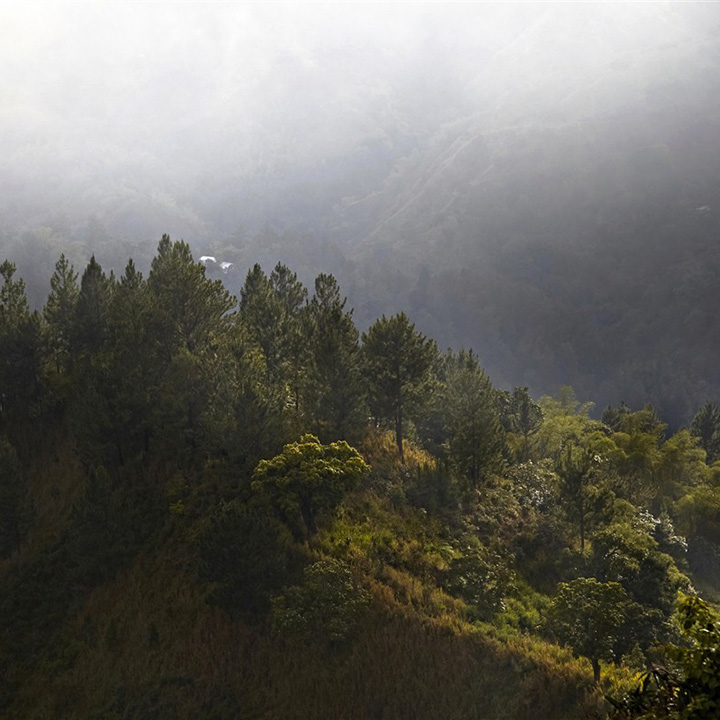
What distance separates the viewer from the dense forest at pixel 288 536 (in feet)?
95.3

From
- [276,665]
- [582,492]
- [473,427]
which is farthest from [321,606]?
[582,492]

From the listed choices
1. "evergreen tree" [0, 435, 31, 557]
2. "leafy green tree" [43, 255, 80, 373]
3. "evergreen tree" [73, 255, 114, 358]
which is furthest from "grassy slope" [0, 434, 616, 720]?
"leafy green tree" [43, 255, 80, 373]

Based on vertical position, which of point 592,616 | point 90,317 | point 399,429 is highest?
point 90,317

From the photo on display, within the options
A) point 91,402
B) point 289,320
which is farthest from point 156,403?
point 289,320

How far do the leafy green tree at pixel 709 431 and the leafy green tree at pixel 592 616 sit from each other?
268ft

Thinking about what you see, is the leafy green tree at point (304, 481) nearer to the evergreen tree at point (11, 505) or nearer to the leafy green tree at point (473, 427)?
the leafy green tree at point (473, 427)

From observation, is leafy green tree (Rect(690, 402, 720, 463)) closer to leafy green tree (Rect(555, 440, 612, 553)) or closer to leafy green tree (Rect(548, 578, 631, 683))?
leafy green tree (Rect(555, 440, 612, 553))

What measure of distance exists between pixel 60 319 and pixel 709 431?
102 meters

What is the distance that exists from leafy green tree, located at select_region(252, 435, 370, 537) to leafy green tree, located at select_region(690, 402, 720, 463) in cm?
8295

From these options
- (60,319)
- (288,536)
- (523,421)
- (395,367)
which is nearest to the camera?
(288,536)

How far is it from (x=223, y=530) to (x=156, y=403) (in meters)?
16.1

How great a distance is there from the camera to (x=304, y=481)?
34938mm

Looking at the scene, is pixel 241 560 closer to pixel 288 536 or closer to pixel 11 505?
pixel 288 536

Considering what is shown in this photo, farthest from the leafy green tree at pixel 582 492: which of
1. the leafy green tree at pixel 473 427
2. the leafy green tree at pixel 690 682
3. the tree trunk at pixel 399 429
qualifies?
the leafy green tree at pixel 690 682
